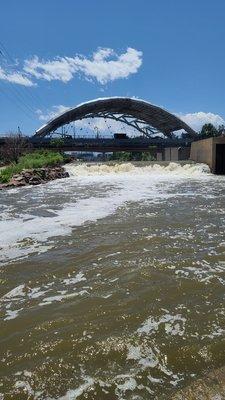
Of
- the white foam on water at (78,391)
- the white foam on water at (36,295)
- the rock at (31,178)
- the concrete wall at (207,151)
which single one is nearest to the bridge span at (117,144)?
the concrete wall at (207,151)

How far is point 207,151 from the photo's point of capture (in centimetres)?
3841

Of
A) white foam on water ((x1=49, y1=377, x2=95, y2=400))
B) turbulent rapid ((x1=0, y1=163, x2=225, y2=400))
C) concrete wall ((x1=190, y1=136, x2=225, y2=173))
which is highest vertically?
concrete wall ((x1=190, y1=136, x2=225, y2=173))

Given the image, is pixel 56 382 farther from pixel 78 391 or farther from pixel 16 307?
pixel 16 307

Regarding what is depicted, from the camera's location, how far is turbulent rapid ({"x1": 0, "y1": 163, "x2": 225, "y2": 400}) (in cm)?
376

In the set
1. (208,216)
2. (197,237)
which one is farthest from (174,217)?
(197,237)

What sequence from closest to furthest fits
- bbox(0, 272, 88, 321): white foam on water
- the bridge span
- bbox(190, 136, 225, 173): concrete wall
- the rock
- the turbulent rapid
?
the turbulent rapid
bbox(0, 272, 88, 321): white foam on water
the rock
bbox(190, 136, 225, 173): concrete wall
the bridge span

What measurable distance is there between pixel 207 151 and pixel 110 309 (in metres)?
34.9

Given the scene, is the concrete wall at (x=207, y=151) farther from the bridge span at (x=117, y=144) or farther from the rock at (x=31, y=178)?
the bridge span at (x=117, y=144)

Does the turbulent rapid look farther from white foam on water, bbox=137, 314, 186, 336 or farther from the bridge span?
the bridge span

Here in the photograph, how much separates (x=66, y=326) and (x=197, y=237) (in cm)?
518

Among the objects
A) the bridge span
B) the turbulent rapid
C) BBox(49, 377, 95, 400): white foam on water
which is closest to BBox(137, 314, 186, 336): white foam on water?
the turbulent rapid

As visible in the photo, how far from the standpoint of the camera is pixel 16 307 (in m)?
5.46

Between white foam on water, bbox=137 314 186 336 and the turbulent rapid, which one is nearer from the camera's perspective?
the turbulent rapid

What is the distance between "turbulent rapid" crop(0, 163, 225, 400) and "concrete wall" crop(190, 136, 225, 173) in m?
25.2
